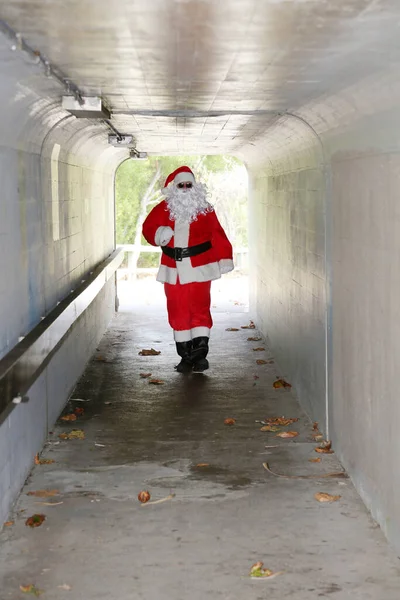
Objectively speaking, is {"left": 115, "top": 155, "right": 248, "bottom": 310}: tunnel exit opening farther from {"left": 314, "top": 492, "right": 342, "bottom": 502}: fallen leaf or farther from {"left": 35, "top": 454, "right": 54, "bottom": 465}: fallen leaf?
{"left": 314, "top": 492, "right": 342, "bottom": 502}: fallen leaf

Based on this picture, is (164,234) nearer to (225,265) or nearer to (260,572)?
(225,265)

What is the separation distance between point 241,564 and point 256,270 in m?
9.12

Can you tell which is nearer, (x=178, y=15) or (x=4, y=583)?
(x=178, y=15)

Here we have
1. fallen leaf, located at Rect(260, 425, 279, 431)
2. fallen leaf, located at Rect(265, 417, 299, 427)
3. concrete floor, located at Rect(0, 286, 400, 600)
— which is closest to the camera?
concrete floor, located at Rect(0, 286, 400, 600)

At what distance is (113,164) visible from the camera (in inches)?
580

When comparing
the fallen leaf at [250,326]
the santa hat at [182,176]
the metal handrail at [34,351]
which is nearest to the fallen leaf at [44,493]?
the metal handrail at [34,351]

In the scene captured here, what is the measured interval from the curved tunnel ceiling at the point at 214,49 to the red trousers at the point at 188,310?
2.82 m

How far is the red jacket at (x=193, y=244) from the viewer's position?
1052 centimetres

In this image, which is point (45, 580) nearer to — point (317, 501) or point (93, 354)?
Answer: point (317, 501)

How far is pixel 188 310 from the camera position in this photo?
1043 centimetres

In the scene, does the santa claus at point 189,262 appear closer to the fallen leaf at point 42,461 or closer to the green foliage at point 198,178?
the fallen leaf at point 42,461

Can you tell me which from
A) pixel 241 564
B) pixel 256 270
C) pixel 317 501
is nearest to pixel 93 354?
pixel 256 270

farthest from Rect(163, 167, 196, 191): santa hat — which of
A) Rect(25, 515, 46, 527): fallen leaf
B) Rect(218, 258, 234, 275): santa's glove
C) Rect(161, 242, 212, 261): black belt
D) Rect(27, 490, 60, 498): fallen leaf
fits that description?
Answer: Rect(25, 515, 46, 527): fallen leaf

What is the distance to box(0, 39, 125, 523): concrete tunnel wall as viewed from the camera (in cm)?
575
